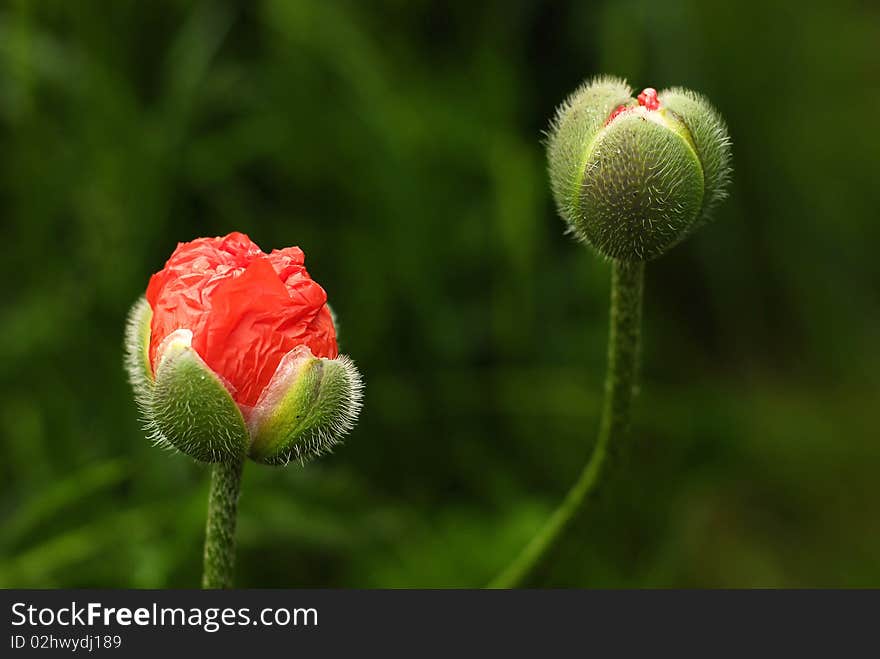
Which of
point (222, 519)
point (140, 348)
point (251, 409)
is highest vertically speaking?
point (140, 348)

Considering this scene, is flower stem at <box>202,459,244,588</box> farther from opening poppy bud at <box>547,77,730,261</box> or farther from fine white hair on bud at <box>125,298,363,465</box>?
opening poppy bud at <box>547,77,730,261</box>

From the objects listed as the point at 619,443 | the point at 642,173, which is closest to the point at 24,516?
the point at 619,443

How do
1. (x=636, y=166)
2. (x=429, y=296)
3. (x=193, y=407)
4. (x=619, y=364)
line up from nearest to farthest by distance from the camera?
(x=193, y=407) → (x=636, y=166) → (x=619, y=364) → (x=429, y=296)

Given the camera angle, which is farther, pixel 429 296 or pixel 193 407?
pixel 429 296

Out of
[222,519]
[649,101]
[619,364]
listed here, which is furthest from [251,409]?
[649,101]

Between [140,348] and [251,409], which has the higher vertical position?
[140,348]

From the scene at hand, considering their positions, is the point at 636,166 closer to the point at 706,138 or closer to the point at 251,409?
the point at 706,138

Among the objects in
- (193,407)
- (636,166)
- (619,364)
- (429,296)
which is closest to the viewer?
(193,407)
